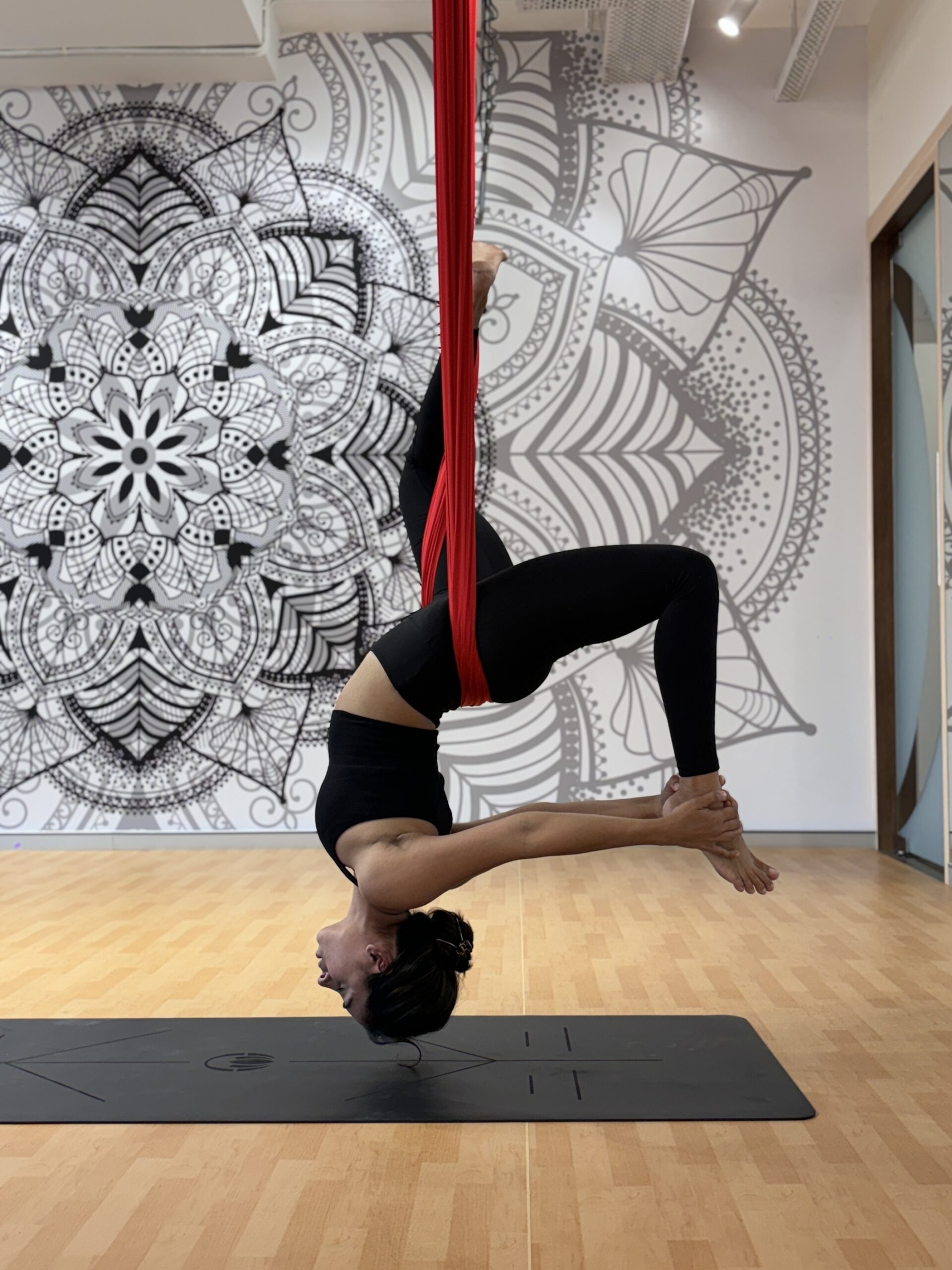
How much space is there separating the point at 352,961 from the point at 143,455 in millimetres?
3631

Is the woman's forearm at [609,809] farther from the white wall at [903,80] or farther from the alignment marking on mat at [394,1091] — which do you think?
the white wall at [903,80]

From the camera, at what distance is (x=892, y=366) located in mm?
5012

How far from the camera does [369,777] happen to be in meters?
2.25

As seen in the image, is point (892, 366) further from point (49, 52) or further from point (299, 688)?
point (49, 52)

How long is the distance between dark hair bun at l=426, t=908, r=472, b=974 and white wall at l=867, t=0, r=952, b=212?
11.3ft

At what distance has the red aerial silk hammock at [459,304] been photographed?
73.7 inches

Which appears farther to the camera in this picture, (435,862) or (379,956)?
(379,956)

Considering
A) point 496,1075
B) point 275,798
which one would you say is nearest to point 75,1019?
point 496,1075

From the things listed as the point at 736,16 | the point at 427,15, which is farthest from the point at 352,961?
the point at 427,15

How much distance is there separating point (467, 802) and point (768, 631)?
5.06 feet

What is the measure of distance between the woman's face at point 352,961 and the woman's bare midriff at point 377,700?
0.41 m

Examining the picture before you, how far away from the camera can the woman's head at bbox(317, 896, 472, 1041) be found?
87.6 inches

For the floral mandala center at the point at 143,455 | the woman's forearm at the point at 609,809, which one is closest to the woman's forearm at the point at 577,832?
the woman's forearm at the point at 609,809

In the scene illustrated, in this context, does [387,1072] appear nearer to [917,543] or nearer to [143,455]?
[917,543]
